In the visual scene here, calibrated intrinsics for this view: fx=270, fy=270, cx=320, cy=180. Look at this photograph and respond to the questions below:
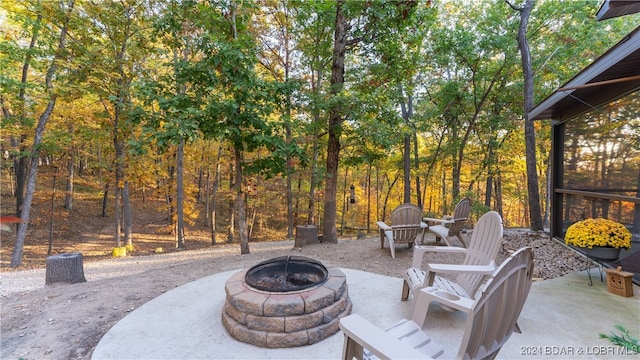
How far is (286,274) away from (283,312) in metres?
0.67

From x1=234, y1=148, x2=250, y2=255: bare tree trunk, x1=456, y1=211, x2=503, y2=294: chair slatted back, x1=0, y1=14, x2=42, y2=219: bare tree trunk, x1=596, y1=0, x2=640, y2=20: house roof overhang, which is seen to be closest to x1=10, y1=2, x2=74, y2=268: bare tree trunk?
x1=0, y1=14, x2=42, y2=219: bare tree trunk

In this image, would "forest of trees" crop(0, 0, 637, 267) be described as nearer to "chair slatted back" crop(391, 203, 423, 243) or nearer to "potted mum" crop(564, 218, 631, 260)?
"chair slatted back" crop(391, 203, 423, 243)

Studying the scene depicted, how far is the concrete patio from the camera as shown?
6.81 feet

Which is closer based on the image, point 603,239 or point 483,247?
point 483,247

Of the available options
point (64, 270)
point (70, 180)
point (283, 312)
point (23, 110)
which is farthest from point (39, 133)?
point (283, 312)

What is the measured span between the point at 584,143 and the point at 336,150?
14.2ft

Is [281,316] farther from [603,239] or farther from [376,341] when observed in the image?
[603,239]

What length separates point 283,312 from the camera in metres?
2.22

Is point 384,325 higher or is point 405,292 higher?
point 405,292

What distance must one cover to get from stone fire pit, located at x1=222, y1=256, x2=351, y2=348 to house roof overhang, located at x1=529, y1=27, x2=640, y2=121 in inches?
130

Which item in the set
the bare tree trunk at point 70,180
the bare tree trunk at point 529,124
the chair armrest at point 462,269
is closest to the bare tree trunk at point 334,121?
the chair armrest at point 462,269

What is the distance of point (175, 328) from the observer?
8.02 ft

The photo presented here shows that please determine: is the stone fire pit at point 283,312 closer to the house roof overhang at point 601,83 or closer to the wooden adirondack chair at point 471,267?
the wooden adirondack chair at point 471,267

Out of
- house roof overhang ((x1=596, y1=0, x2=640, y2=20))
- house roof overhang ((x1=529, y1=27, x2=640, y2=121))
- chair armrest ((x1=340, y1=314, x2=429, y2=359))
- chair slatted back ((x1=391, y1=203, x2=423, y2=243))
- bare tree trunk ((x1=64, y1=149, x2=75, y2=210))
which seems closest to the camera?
chair armrest ((x1=340, y1=314, x2=429, y2=359))
